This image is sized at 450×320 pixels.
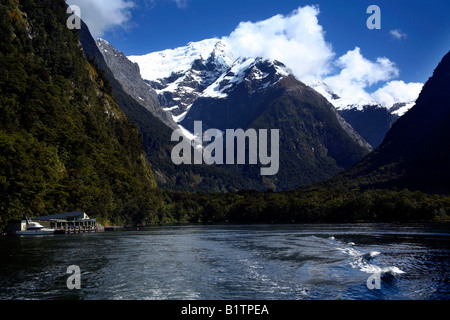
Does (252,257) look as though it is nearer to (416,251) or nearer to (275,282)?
(275,282)

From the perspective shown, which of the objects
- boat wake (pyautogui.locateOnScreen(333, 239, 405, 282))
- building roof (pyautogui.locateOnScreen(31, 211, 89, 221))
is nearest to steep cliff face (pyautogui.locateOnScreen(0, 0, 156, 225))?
building roof (pyautogui.locateOnScreen(31, 211, 89, 221))

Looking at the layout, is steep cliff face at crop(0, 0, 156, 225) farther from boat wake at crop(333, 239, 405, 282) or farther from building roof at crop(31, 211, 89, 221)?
boat wake at crop(333, 239, 405, 282)

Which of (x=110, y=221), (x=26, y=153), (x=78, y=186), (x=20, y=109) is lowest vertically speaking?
(x=110, y=221)

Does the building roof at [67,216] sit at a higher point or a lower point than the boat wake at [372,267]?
higher

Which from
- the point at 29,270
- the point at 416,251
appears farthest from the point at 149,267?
the point at 416,251

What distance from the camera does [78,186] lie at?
6358 inches

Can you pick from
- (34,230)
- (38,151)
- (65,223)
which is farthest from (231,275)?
(65,223)

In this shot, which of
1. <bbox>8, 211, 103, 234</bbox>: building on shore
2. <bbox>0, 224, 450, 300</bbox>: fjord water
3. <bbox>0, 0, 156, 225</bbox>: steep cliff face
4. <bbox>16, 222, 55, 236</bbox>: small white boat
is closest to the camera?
<bbox>0, 224, 450, 300</bbox>: fjord water

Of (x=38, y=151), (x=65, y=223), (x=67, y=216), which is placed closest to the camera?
(x=67, y=216)

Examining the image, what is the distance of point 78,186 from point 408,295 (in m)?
145

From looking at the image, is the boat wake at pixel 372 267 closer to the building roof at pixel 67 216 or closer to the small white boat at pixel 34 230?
the small white boat at pixel 34 230

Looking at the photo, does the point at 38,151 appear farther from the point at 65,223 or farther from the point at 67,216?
the point at 65,223

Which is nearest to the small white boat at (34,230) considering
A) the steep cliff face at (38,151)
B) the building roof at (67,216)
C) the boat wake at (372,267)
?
the building roof at (67,216)

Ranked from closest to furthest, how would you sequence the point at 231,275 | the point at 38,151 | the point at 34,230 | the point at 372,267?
the point at 231,275 → the point at 372,267 → the point at 34,230 → the point at 38,151
